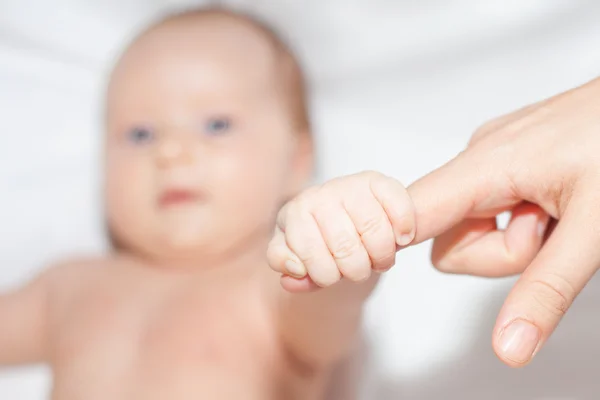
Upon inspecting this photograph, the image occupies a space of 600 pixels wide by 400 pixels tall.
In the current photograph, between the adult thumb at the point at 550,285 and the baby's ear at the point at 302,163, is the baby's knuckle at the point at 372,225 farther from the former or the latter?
the baby's ear at the point at 302,163

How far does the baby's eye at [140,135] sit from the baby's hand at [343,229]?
2.01ft

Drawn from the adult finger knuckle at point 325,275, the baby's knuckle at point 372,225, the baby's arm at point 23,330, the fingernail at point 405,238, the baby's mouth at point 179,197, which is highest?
the baby's knuckle at point 372,225

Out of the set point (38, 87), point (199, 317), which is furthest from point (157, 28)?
point (199, 317)

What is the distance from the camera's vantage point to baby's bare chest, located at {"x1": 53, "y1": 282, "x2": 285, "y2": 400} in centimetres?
100

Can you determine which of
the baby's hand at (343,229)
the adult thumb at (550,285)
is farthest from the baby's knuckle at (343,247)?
the adult thumb at (550,285)

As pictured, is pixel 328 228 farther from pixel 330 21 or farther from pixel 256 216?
pixel 330 21

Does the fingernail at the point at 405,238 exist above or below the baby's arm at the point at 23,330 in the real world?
above

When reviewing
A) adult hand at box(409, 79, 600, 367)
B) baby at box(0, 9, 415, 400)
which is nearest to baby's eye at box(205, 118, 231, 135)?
baby at box(0, 9, 415, 400)

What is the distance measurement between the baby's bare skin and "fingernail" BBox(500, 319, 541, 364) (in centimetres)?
46

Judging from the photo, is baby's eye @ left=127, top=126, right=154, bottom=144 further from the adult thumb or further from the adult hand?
the adult thumb

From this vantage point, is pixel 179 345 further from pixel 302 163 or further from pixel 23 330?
pixel 302 163

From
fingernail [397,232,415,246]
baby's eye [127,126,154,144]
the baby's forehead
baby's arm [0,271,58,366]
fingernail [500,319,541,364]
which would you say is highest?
the baby's forehead

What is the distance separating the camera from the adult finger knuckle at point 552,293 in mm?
625

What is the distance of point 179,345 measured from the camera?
1033mm
